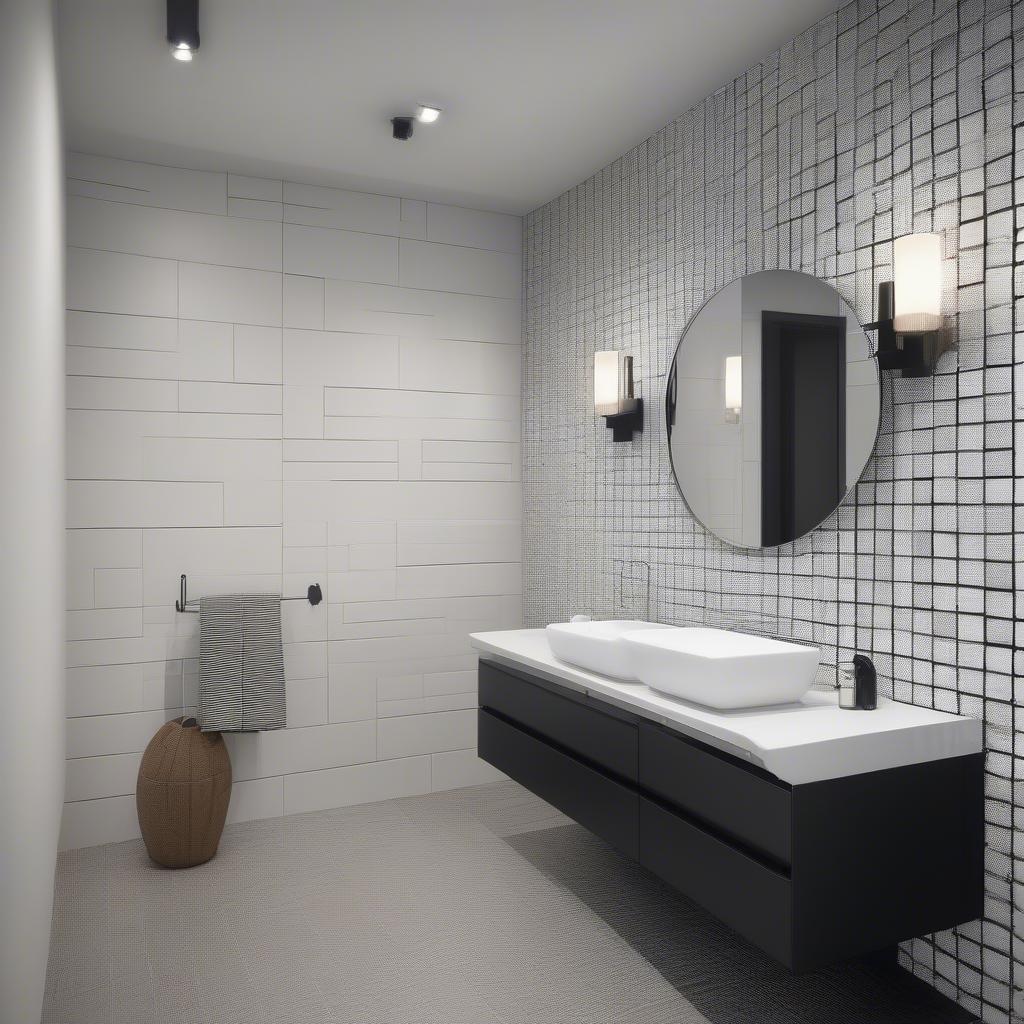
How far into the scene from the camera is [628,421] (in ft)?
10.9

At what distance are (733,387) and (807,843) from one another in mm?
1475

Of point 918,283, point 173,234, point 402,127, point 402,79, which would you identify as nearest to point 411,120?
point 402,127

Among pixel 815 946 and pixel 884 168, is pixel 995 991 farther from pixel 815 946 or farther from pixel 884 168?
pixel 884 168

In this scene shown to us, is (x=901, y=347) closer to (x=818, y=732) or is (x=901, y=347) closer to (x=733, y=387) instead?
(x=733, y=387)

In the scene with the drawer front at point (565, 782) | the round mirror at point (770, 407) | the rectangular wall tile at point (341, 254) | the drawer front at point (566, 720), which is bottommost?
the drawer front at point (565, 782)

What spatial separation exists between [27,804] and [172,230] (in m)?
2.59

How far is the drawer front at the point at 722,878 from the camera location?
1861 mm

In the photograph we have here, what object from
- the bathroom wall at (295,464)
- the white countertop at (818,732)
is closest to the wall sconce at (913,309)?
the white countertop at (818,732)

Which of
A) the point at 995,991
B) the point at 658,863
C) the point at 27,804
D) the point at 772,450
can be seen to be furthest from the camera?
the point at 772,450

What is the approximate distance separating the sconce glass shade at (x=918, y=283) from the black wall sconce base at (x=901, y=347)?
0.09 ft

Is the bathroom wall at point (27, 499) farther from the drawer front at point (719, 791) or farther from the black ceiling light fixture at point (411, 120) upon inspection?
the drawer front at point (719, 791)

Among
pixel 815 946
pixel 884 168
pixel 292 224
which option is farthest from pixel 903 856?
pixel 292 224

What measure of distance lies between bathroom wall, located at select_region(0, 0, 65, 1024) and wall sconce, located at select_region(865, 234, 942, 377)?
1.87 metres

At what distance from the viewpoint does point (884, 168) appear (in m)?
2.32
